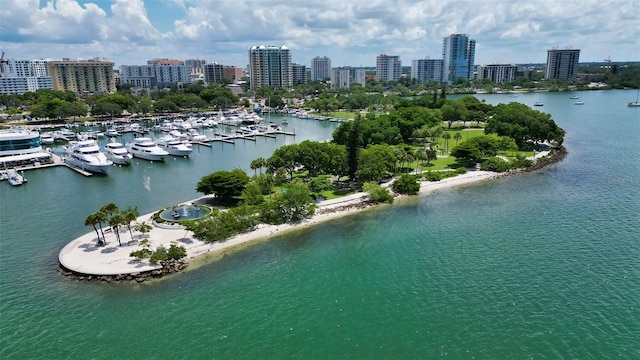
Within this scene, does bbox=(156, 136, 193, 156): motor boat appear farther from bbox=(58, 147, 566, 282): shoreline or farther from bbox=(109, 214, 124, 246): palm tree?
bbox=(109, 214, 124, 246): palm tree

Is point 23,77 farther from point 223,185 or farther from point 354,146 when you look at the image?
point 354,146

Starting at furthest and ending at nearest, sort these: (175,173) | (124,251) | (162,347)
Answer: (175,173), (124,251), (162,347)

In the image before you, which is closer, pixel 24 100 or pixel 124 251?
pixel 124 251

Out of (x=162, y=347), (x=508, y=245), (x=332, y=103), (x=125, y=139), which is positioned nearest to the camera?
(x=162, y=347)

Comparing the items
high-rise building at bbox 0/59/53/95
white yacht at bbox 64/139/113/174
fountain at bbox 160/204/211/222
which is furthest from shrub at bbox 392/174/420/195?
high-rise building at bbox 0/59/53/95

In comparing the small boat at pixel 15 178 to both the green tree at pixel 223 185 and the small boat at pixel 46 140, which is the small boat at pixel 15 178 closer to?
the green tree at pixel 223 185

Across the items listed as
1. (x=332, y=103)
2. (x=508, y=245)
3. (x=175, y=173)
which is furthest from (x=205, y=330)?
(x=332, y=103)

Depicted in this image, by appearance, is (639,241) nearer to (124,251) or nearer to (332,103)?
(124,251)

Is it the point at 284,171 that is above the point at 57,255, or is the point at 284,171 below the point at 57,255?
above
